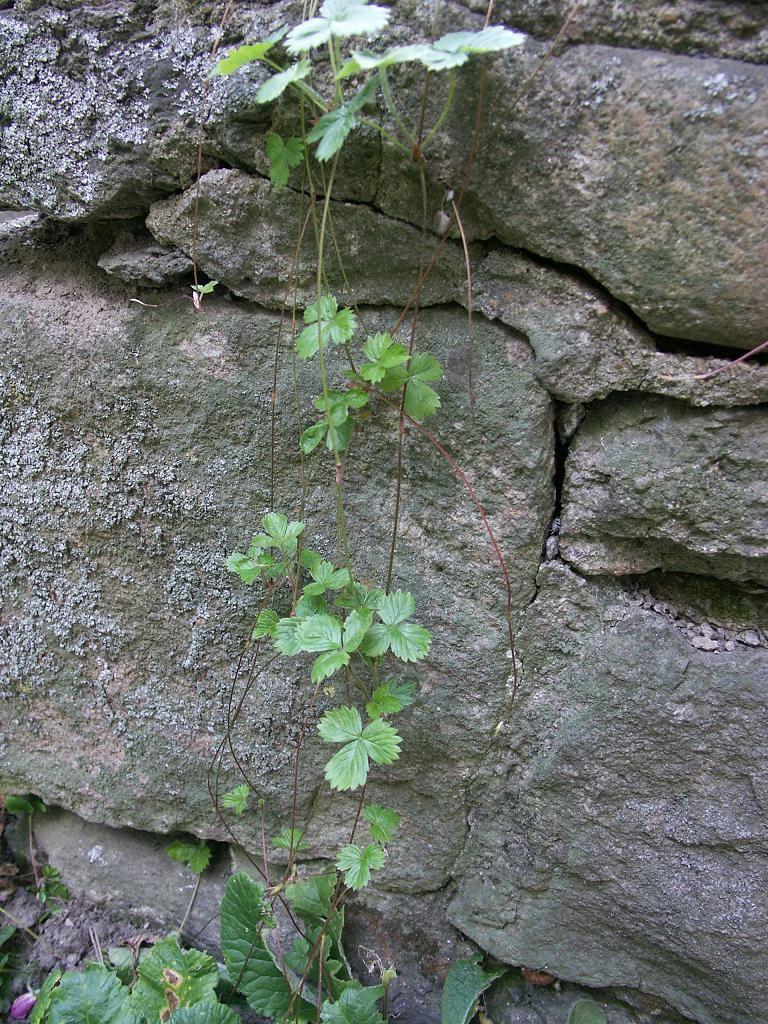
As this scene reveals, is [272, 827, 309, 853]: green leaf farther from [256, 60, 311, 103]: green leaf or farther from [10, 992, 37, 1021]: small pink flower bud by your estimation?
[256, 60, 311, 103]: green leaf

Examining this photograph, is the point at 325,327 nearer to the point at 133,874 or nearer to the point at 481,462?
the point at 481,462

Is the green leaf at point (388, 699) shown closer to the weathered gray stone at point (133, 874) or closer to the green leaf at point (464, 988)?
the green leaf at point (464, 988)

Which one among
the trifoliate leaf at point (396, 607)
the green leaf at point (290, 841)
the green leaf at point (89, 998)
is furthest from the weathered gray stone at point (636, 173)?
the green leaf at point (89, 998)

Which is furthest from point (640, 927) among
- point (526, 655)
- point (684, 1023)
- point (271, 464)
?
point (271, 464)

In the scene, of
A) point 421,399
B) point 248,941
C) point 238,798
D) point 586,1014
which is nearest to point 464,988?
point 586,1014

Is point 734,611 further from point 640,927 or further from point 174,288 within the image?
point 174,288

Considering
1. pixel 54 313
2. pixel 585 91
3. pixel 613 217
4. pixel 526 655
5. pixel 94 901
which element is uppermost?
pixel 585 91
